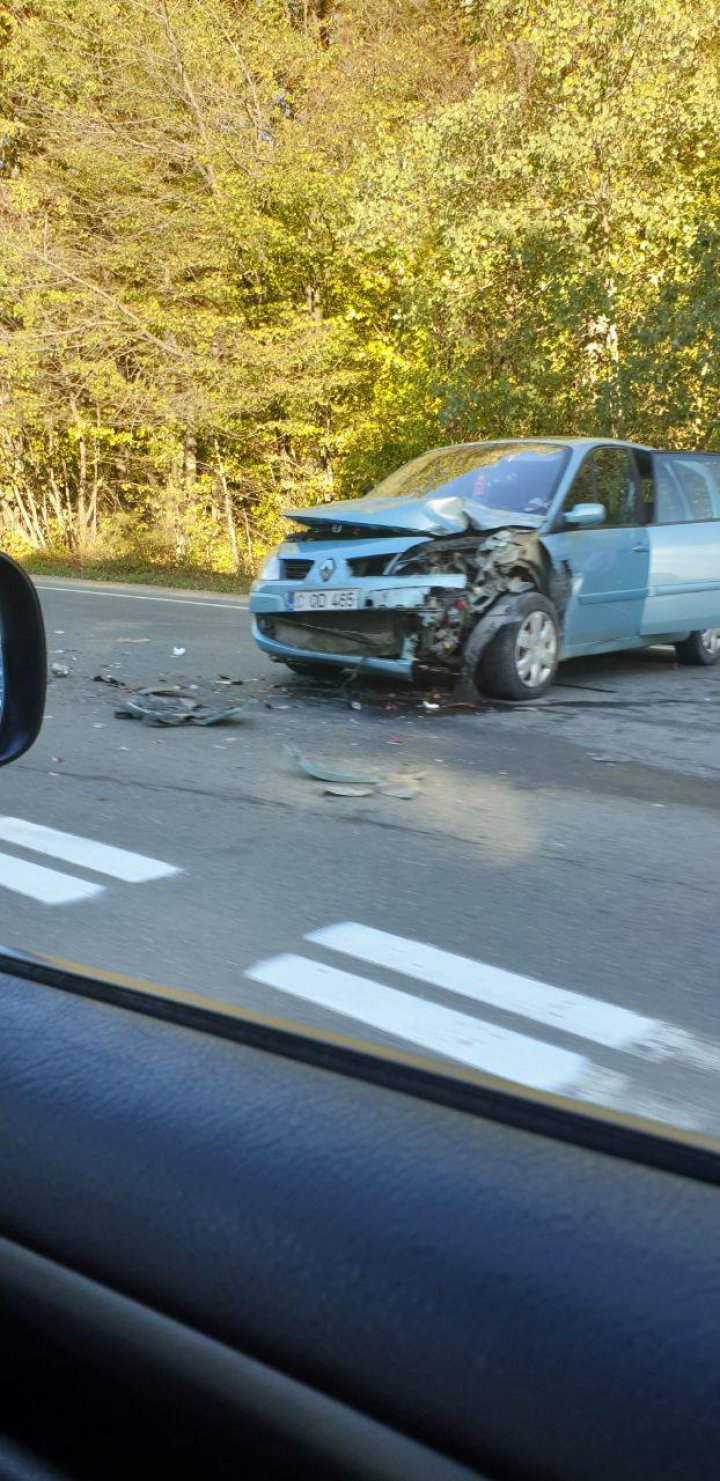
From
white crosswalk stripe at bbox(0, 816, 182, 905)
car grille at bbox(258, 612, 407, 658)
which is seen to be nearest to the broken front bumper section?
car grille at bbox(258, 612, 407, 658)

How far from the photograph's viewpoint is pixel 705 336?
55.6 ft

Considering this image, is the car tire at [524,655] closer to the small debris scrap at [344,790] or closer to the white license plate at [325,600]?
the white license plate at [325,600]

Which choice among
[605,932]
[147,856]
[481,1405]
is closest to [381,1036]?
[605,932]

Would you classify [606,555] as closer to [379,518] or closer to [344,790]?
[379,518]

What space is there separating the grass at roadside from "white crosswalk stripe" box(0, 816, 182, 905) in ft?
42.6

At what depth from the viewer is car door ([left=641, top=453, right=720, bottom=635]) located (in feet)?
32.8

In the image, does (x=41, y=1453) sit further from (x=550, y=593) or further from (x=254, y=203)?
(x=254, y=203)

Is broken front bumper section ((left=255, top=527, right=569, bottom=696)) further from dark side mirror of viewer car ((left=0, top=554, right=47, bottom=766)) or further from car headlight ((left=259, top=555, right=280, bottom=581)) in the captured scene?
dark side mirror of viewer car ((left=0, top=554, right=47, bottom=766))

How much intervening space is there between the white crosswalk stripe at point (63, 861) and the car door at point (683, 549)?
5.79 m

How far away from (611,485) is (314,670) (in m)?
2.54

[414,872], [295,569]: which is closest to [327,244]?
[295,569]

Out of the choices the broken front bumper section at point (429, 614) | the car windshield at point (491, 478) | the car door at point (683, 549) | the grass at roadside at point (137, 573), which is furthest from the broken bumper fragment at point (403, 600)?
the grass at roadside at point (137, 573)

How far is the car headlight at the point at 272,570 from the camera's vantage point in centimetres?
861

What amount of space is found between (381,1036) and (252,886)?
1.41 m
